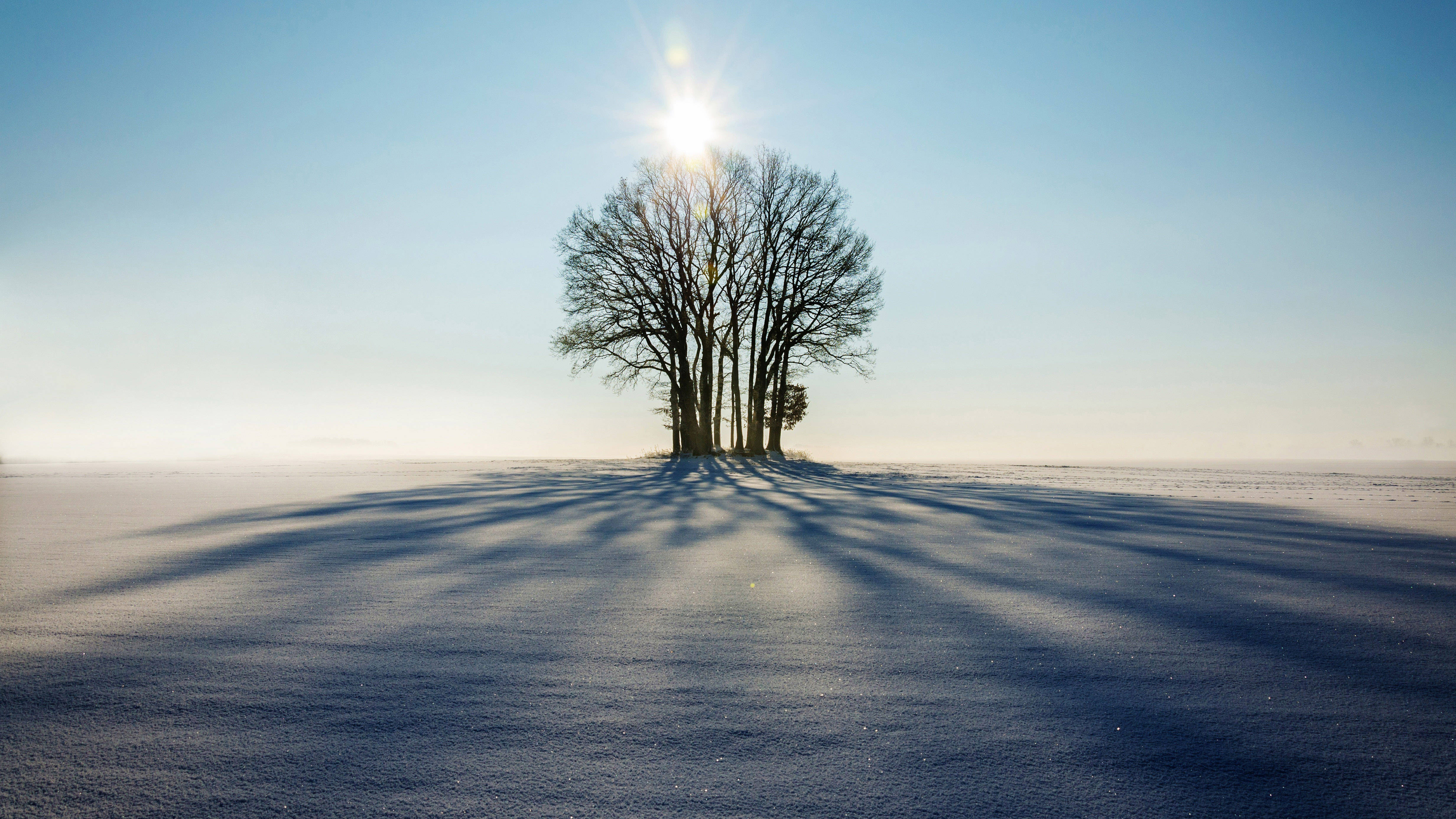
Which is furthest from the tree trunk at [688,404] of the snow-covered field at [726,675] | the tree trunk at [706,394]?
the snow-covered field at [726,675]

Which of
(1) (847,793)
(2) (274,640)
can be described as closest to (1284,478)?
(1) (847,793)

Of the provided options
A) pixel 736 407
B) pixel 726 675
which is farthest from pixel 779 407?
pixel 726 675

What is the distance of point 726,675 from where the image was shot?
3166 mm

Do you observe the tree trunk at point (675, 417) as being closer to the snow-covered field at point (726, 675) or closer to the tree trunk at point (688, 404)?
the tree trunk at point (688, 404)

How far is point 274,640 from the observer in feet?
12.1

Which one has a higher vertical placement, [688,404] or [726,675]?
[688,404]

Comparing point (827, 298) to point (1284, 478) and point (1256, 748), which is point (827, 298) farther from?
point (1256, 748)

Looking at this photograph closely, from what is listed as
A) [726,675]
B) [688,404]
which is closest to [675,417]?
[688,404]

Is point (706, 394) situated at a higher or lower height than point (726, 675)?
higher

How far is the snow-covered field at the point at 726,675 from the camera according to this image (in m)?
2.22

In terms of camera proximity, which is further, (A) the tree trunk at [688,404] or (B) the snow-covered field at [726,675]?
(A) the tree trunk at [688,404]

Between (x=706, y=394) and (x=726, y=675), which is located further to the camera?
(x=706, y=394)

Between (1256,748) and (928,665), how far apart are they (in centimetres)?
127

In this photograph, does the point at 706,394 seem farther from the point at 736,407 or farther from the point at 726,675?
the point at 726,675
